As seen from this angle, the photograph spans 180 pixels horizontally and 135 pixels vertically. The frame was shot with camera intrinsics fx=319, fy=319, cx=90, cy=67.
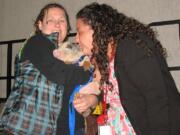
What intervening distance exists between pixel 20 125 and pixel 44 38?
0.50 m

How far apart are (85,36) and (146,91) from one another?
20.9 inches

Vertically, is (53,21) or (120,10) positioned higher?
(120,10)

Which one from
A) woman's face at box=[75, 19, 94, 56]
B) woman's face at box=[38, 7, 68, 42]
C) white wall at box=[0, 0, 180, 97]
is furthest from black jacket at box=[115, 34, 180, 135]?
white wall at box=[0, 0, 180, 97]

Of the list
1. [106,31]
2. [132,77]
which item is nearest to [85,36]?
[106,31]

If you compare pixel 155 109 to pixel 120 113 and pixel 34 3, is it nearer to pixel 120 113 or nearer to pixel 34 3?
pixel 120 113

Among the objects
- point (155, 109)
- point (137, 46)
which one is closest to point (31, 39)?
point (137, 46)

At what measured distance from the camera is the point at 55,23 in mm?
2006

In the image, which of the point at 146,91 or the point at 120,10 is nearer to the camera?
the point at 146,91

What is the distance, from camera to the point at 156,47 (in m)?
1.62

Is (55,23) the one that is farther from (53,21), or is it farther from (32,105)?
(32,105)

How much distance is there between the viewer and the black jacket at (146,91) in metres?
1.45

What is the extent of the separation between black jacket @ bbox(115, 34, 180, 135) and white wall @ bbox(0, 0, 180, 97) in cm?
289

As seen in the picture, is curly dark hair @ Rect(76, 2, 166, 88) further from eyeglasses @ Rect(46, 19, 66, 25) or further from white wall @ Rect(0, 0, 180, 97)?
white wall @ Rect(0, 0, 180, 97)

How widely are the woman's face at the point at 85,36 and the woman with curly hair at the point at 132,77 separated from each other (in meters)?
0.02
